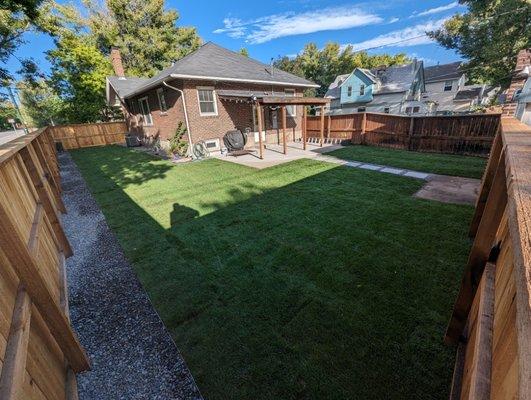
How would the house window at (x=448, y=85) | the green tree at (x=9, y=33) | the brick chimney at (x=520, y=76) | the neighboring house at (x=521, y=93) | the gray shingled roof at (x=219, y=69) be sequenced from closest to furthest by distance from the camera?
the neighboring house at (x=521, y=93), the brick chimney at (x=520, y=76), the gray shingled roof at (x=219, y=69), the green tree at (x=9, y=33), the house window at (x=448, y=85)

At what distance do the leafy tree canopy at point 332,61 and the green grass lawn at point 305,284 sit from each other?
44.4 metres

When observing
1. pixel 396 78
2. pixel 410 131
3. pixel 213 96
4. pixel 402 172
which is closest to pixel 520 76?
pixel 410 131

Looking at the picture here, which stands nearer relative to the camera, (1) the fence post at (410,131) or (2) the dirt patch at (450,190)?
(2) the dirt patch at (450,190)

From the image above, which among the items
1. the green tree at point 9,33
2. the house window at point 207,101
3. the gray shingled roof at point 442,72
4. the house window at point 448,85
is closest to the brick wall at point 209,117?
the house window at point 207,101

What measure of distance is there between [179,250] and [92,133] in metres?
22.6

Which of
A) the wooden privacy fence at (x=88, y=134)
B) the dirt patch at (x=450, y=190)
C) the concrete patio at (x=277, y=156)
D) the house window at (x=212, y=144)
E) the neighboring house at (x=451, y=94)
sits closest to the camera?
the dirt patch at (x=450, y=190)

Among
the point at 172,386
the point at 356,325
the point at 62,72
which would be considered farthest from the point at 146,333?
the point at 62,72

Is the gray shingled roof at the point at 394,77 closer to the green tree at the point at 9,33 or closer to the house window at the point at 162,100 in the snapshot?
the house window at the point at 162,100

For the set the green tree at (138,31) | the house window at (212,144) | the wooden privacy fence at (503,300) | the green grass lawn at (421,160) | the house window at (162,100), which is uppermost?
the green tree at (138,31)

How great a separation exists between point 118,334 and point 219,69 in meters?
13.0

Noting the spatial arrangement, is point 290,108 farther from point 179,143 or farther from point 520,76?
point 520,76

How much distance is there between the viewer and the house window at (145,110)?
54.0 ft

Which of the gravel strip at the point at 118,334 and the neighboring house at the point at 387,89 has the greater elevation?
the neighboring house at the point at 387,89

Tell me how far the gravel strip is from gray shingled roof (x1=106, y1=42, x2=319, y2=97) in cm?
911
